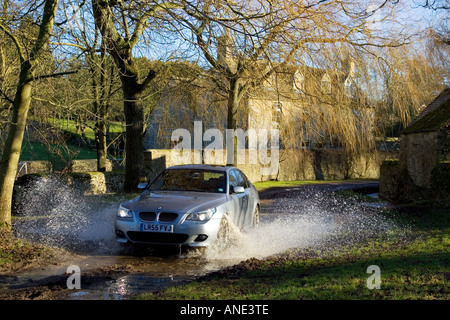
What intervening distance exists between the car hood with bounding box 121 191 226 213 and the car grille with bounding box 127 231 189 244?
16.4 inches

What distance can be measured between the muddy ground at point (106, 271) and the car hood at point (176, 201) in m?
0.76

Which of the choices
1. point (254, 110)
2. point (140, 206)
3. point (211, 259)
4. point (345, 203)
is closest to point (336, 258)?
point (211, 259)

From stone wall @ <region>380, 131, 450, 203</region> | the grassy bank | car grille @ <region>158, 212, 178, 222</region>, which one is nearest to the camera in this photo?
the grassy bank

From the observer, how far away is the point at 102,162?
2614cm

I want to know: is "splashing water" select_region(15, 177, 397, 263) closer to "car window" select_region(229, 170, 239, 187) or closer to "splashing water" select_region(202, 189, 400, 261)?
"splashing water" select_region(202, 189, 400, 261)

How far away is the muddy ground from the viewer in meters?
6.10

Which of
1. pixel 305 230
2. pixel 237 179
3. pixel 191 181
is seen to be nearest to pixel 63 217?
pixel 191 181

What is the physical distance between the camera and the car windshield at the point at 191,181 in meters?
10.2

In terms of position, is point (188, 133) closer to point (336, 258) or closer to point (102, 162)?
point (102, 162)

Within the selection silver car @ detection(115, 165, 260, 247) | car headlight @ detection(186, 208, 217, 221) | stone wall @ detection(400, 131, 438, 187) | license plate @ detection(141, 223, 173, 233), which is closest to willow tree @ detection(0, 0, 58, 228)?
silver car @ detection(115, 165, 260, 247)

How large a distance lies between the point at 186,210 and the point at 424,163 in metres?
11.5

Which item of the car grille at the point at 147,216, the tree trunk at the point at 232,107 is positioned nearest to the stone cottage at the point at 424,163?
the tree trunk at the point at 232,107

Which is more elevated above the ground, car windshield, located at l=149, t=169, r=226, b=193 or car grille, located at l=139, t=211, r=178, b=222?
car windshield, located at l=149, t=169, r=226, b=193

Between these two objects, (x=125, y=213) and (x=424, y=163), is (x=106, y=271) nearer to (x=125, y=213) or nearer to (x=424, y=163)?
(x=125, y=213)
